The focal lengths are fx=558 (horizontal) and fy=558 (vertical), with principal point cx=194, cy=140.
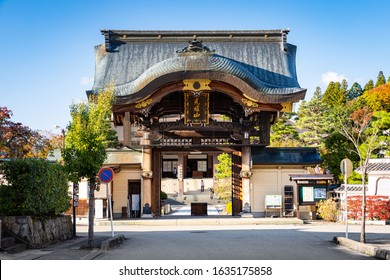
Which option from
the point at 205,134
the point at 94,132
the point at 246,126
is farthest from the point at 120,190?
the point at 94,132

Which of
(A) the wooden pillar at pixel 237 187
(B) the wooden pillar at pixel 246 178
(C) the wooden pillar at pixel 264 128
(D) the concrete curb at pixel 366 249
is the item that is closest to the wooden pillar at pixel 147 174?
(A) the wooden pillar at pixel 237 187

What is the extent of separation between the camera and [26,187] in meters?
16.8

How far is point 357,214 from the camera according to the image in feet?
102

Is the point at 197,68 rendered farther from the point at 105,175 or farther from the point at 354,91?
the point at 354,91

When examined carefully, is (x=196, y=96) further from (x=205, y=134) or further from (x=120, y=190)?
(x=120, y=190)

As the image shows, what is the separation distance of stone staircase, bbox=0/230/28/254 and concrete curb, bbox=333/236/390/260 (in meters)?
9.36

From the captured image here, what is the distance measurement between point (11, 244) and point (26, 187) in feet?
7.35

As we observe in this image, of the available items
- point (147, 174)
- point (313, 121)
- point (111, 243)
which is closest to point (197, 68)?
point (147, 174)

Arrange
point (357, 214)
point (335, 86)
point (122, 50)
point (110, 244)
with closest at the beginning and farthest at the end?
1. point (110, 244)
2. point (357, 214)
3. point (122, 50)
4. point (335, 86)

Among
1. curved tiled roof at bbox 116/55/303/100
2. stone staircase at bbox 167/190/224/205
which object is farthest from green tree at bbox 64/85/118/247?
stone staircase at bbox 167/190/224/205

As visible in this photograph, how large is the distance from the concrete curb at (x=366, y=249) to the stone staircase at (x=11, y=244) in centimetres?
936

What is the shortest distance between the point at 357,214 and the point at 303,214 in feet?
12.2

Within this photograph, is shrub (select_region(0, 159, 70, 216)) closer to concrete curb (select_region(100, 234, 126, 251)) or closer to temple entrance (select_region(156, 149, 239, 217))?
concrete curb (select_region(100, 234, 126, 251))

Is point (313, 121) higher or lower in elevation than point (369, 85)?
lower
